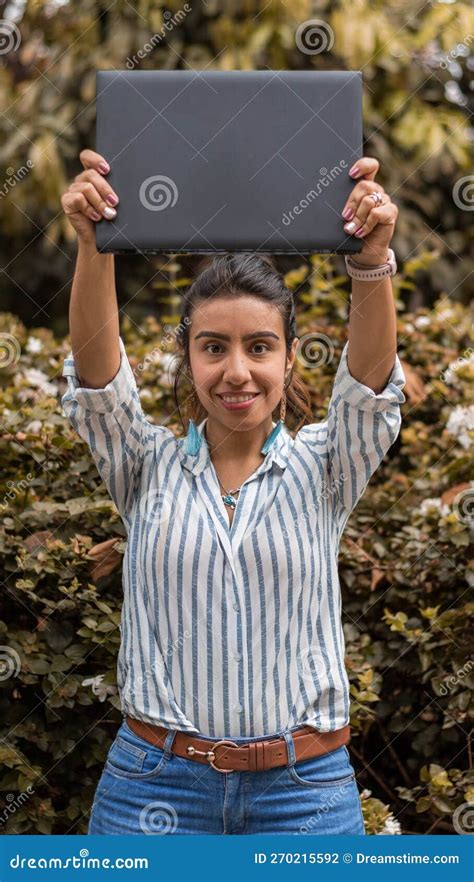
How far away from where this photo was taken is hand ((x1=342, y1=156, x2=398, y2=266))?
178 cm

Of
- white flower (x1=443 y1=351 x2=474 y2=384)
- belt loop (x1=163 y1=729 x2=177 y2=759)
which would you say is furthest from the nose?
white flower (x1=443 y1=351 x2=474 y2=384)

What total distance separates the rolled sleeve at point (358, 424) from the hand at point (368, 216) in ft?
0.59

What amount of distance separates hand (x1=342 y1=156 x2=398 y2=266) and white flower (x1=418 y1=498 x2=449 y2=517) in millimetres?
1131

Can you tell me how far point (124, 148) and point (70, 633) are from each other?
3.69 feet

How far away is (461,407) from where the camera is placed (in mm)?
3174

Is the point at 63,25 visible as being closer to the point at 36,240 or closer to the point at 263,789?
the point at 36,240

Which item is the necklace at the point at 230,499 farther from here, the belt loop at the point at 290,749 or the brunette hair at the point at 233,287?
the belt loop at the point at 290,749

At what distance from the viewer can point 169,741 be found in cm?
183

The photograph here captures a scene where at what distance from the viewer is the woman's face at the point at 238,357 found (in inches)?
75.0

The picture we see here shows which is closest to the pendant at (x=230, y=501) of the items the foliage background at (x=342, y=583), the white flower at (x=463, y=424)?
the foliage background at (x=342, y=583)

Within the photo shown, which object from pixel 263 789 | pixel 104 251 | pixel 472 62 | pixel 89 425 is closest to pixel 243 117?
pixel 104 251

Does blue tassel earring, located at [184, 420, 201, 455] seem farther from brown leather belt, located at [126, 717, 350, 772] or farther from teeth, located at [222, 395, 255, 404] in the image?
brown leather belt, located at [126, 717, 350, 772]

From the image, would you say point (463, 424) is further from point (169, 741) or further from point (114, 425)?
point (169, 741)

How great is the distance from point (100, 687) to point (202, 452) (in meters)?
0.73
